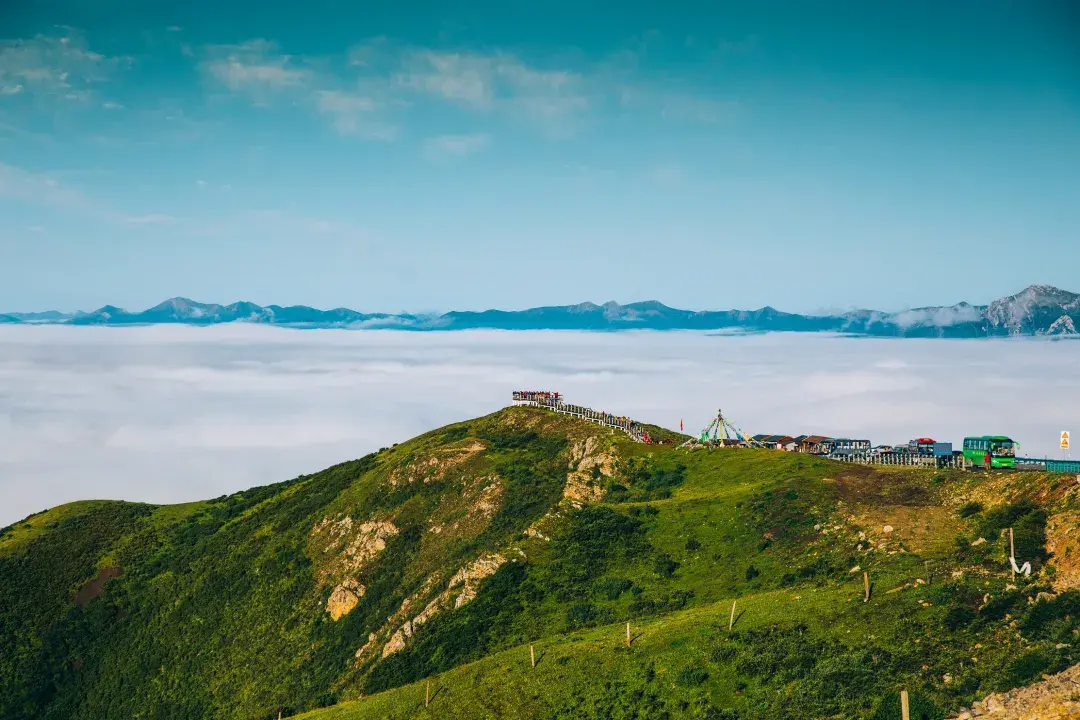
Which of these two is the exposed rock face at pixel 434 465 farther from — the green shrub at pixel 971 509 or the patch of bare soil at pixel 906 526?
the green shrub at pixel 971 509

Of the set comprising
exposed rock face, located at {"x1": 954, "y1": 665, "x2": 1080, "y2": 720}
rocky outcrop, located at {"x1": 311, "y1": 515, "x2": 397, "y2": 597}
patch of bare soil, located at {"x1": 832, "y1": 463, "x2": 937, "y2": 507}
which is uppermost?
patch of bare soil, located at {"x1": 832, "y1": 463, "x2": 937, "y2": 507}

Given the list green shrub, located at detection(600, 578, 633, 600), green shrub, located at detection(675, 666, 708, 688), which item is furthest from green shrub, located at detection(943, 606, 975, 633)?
green shrub, located at detection(600, 578, 633, 600)

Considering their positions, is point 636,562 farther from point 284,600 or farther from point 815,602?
point 284,600

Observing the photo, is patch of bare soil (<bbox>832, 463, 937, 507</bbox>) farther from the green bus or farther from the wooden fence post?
the wooden fence post

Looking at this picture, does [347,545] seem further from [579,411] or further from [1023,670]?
[1023,670]

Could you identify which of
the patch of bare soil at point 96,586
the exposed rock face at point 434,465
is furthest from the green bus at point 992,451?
the patch of bare soil at point 96,586

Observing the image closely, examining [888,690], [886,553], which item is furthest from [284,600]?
[888,690]

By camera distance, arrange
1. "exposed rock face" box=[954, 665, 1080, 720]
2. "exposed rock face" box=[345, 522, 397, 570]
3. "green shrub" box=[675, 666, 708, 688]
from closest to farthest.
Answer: "exposed rock face" box=[954, 665, 1080, 720]
"green shrub" box=[675, 666, 708, 688]
"exposed rock face" box=[345, 522, 397, 570]

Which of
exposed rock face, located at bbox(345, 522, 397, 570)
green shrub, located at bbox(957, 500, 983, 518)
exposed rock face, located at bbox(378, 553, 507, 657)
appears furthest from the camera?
exposed rock face, located at bbox(345, 522, 397, 570)
